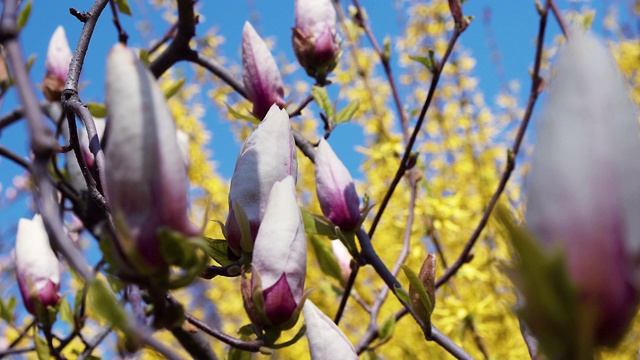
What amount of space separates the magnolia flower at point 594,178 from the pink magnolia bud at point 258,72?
589 mm

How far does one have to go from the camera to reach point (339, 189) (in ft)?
2.55

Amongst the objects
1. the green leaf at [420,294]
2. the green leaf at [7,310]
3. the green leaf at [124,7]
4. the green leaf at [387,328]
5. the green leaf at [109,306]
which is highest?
the green leaf at [124,7]

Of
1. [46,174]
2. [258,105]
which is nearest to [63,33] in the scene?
[258,105]

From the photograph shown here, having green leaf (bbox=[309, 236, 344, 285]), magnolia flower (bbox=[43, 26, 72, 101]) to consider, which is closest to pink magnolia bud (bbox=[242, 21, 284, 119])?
green leaf (bbox=[309, 236, 344, 285])

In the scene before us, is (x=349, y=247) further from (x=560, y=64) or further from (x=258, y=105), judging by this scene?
(x=560, y=64)

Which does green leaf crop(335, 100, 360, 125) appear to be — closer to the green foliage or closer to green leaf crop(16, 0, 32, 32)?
green leaf crop(16, 0, 32, 32)

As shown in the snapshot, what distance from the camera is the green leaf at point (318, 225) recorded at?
0.80 m

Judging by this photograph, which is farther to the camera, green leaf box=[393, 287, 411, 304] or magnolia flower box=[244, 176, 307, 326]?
green leaf box=[393, 287, 411, 304]

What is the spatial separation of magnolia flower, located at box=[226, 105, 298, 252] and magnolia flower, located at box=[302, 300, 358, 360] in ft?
0.29

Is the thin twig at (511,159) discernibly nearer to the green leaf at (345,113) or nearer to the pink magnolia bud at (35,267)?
the green leaf at (345,113)

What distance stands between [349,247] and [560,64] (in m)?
0.49

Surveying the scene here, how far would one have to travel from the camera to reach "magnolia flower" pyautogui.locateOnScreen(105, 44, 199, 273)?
14.7 inches

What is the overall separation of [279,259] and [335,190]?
0.26 metres

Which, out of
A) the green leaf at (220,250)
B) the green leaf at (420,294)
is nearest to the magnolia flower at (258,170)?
the green leaf at (220,250)
